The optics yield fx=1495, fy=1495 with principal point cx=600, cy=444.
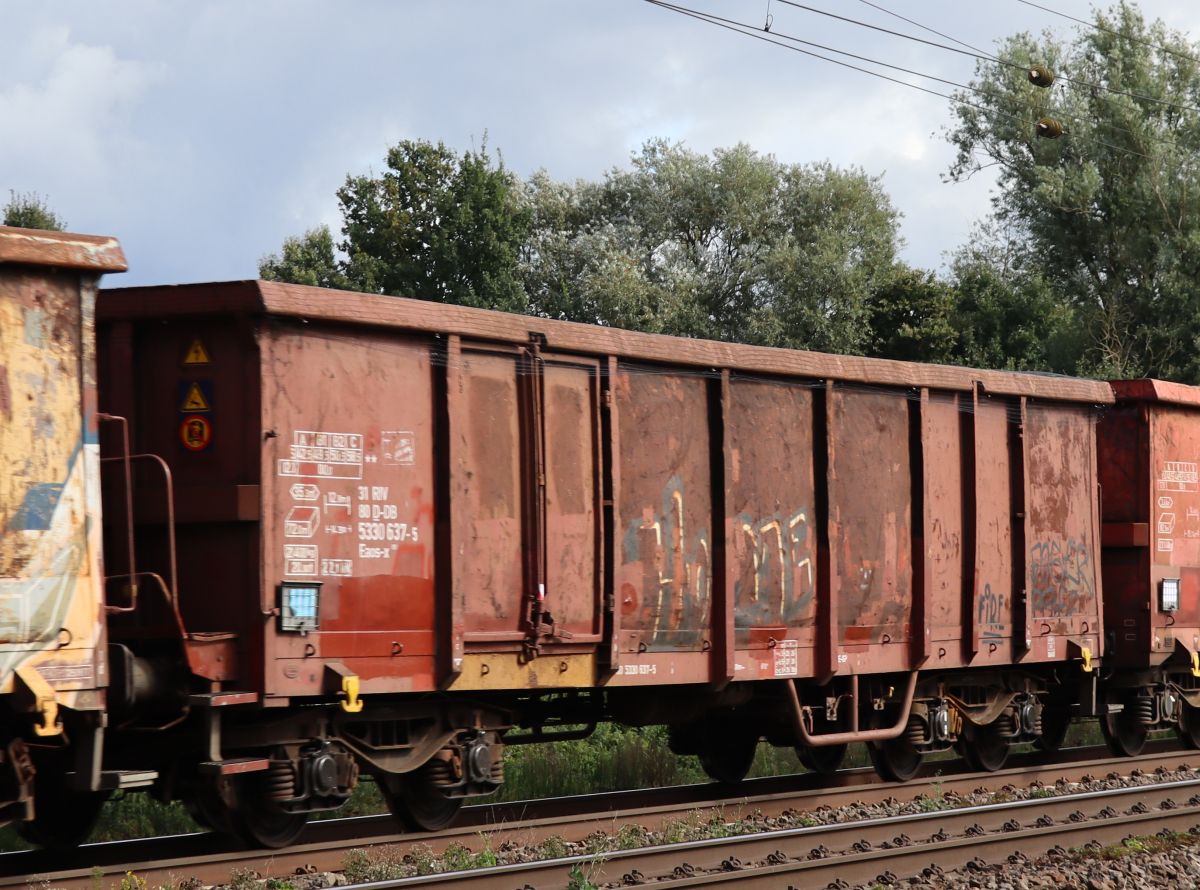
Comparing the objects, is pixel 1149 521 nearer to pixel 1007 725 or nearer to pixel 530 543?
pixel 1007 725

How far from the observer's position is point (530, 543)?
10.1 m

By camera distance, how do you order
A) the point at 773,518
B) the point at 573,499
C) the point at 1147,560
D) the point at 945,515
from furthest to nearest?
the point at 1147,560 < the point at 945,515 < the point at 773,518 < the point at 573,499

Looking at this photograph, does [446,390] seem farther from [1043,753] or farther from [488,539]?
[1043,753]

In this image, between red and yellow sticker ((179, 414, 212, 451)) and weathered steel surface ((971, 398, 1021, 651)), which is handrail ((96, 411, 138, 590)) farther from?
weathered steel surface ((971, 398, 1021, 651))

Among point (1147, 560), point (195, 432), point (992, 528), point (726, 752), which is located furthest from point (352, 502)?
point (1147, 560)

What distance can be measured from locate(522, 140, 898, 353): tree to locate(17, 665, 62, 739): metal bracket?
41.7 metres

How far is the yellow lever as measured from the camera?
8.93m

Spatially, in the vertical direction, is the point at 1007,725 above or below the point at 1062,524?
below

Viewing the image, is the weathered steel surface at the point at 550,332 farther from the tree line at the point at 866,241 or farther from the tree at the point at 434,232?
the tree at the point at 434,232

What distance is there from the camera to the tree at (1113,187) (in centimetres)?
3747

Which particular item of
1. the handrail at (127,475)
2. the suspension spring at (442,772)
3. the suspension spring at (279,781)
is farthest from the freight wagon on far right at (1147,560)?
the handrail at (127,475)

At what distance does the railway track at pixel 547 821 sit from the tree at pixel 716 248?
3498 cm

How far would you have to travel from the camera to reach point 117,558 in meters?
8.88

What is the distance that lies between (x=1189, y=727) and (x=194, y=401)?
11.8 metres
